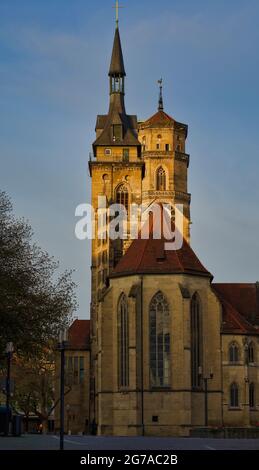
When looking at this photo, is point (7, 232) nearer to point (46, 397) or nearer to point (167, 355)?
point (167, 355)

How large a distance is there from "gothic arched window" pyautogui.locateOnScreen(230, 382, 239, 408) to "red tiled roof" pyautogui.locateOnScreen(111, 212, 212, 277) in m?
9.00

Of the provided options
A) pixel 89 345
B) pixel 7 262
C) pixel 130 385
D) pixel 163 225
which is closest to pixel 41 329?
pixel 7 262

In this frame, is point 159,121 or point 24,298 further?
point 159,121

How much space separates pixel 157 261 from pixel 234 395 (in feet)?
40.3

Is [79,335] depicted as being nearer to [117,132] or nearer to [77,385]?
[77,385]

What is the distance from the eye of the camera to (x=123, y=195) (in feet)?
309

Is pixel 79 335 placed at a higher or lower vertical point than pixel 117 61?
lower

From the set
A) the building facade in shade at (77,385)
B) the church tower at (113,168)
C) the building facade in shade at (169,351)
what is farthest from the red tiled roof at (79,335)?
the building facade in shade at (169,351)

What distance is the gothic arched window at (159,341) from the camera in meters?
71.6

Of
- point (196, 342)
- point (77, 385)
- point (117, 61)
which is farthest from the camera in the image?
point (117, 61)

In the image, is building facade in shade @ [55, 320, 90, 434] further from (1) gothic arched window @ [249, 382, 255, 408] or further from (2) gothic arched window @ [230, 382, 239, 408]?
(2) gothic arched window @ [230, 382, 239, 408]

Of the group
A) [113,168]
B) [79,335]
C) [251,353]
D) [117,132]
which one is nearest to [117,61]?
[117,132]

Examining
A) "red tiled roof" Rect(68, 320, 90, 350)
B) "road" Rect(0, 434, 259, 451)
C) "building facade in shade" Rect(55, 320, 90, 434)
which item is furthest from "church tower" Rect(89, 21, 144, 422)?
"road" Rect(0, 434, 259, 451)
